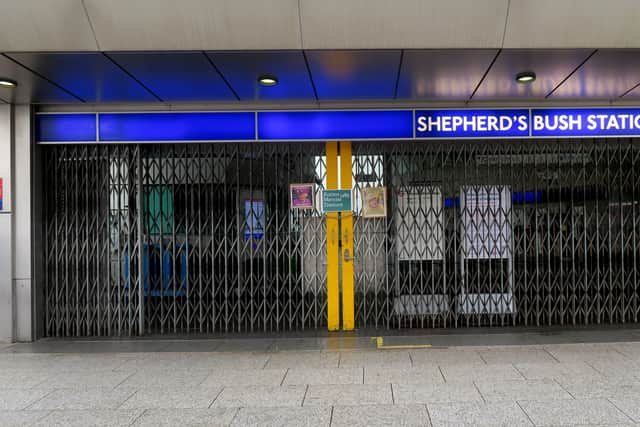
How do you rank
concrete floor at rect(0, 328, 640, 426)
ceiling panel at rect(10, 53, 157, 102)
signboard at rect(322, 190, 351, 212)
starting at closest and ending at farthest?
1. concrete floor at rect(0, 328, 640, 426)
2. ceiling panel at rect(10, 53, 157, 102)
3. signboard at rect(322, 190, 351, 212)

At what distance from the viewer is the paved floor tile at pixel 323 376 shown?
536 cm

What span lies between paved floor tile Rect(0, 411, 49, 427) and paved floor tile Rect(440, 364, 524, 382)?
170 inches

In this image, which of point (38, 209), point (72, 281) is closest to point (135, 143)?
point (38, 209)

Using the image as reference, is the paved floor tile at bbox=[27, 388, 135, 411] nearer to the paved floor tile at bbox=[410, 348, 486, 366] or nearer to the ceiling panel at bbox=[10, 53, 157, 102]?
the paved floor tile at bbox=[410, 348, 486, 366]

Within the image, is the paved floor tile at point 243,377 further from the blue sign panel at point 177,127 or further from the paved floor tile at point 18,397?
the blue sign panel at point 177,127

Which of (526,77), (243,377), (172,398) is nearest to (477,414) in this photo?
(243,377)

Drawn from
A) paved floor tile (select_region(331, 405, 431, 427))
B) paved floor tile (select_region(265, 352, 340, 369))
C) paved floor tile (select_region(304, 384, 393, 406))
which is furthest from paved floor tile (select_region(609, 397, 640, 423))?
paved floor tile (select_region(265, 352, 340, 369))

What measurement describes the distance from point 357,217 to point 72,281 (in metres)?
5.00

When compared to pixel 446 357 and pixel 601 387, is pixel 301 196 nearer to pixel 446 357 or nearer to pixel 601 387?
pixel 446 357

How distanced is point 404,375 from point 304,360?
142 centimetres

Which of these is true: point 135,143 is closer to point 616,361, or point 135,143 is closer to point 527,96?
point 527,96

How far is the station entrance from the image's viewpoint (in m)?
7.88

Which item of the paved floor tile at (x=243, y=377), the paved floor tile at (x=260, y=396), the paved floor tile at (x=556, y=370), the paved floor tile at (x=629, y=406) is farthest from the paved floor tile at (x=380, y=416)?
the paved floor tile at (x=629, y=406)

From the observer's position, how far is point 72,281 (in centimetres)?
785
